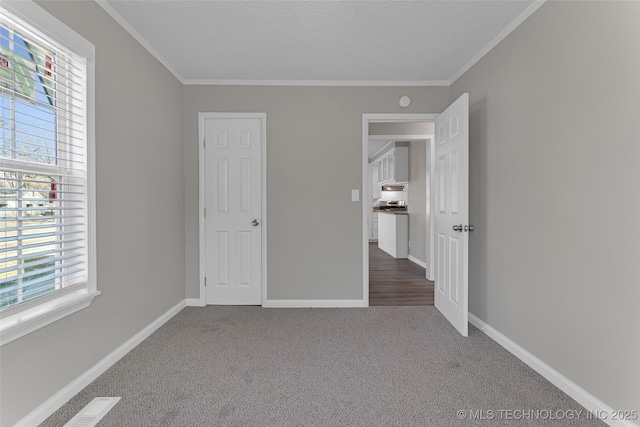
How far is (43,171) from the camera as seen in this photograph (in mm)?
1643

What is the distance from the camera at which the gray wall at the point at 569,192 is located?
58.9 inches

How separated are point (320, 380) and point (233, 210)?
6.70 feet

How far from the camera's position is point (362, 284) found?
11.0 ft

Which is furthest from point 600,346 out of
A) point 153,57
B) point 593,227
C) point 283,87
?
point 153,57

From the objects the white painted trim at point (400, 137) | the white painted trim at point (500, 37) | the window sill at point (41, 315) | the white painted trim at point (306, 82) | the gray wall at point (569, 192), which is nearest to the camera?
the window sill at point (41, 315)

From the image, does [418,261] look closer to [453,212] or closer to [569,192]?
[453,212]

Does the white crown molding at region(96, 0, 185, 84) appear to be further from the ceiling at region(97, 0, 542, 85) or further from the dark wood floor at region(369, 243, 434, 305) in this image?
the dark wood floor at region(369, 243, 434, 305)

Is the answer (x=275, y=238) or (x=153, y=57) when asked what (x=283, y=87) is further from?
(x=275, y=238)

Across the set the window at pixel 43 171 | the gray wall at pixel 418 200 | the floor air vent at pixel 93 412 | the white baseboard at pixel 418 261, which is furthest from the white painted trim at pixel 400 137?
the floor air vent at pixel 93 412

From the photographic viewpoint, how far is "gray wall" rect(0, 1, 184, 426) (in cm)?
159

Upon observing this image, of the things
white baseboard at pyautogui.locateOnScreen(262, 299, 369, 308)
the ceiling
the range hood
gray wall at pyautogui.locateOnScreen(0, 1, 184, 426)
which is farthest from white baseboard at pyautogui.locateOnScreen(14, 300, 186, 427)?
the range hood

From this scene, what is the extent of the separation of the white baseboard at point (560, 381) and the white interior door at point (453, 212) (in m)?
0.28

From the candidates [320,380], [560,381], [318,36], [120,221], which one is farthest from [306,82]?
[560,381]

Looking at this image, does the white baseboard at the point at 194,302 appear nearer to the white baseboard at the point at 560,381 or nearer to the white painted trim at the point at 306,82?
the white painted trim at the point at 306,82
